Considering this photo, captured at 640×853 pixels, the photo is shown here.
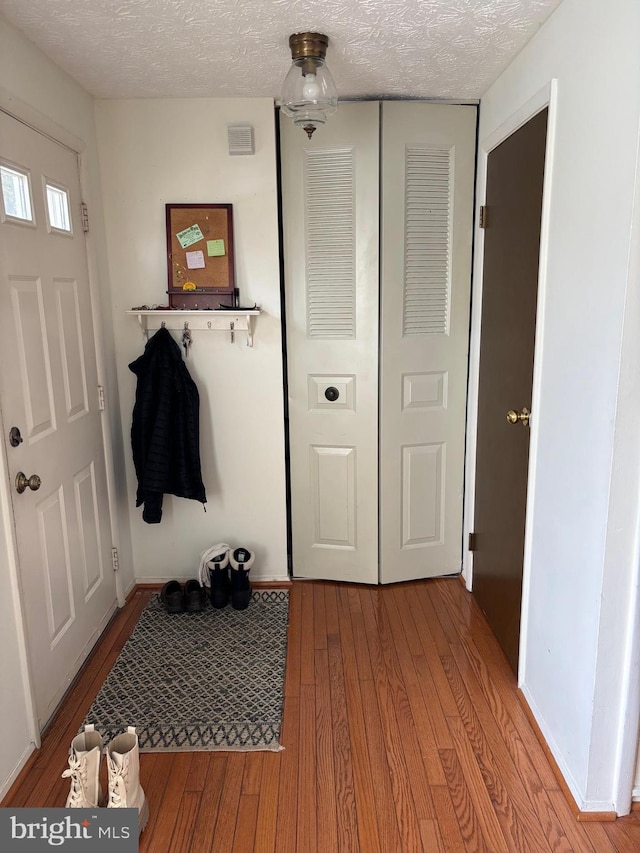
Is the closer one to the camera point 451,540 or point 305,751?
point 305,751

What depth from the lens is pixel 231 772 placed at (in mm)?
1937

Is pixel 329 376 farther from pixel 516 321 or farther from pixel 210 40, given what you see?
pixel 210 40

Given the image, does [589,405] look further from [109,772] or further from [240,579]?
[240,579]

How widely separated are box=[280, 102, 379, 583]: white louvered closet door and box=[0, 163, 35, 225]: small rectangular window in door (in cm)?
114

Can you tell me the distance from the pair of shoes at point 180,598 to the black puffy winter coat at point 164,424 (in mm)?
413

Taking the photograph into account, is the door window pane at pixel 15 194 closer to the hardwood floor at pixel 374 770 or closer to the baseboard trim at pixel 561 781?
the hardwood floor at pixel 374 770

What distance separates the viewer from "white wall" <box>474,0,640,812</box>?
1538 millimetres

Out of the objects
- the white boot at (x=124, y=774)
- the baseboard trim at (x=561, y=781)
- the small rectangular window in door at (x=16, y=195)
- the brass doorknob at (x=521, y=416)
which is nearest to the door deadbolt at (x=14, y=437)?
the small rectangular window in door at (x=16, y=195)

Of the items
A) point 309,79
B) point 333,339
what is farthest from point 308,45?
point 333,339

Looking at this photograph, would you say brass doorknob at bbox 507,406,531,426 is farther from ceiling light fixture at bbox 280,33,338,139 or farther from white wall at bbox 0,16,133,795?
white wall at bbox 0,16,133,795

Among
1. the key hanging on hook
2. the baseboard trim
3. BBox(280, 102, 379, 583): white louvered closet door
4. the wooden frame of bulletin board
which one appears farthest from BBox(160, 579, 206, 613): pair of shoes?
the baseboard trim

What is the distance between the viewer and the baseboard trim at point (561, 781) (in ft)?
5.70

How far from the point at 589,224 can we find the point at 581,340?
318 millimetres

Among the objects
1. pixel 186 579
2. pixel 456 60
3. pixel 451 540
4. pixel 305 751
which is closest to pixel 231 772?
pixel 305 751
